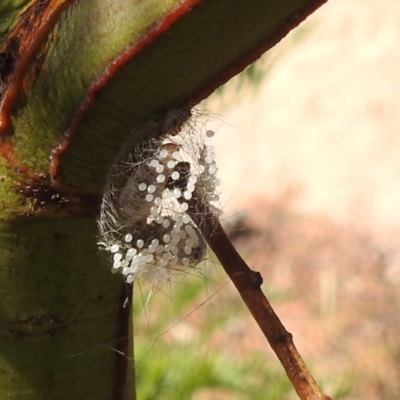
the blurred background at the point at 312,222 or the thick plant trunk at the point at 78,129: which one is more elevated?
the blurred background at the point at 312,222

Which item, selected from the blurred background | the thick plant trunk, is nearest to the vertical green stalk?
the thick plant trunk

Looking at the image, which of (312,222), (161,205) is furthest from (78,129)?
(312,222)

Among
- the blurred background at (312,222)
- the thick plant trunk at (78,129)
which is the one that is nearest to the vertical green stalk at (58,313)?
the thick plant trunk at (78,129)

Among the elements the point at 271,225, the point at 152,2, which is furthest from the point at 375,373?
the point at 152,2

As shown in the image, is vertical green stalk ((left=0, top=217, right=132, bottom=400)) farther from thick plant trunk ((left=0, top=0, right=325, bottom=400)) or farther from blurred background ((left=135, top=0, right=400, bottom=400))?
blurred background ((left=135, top=0, right=400, bottom=400))

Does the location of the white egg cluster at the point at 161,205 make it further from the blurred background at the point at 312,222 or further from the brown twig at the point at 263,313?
the blurred background at the point at 312,222

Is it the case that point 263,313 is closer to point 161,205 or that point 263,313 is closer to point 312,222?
point 161,205

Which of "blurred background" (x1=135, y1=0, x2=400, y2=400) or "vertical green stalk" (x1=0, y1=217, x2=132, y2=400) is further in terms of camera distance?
"blurred background" (x1=135, y1=0, x2=400, y2=400)
